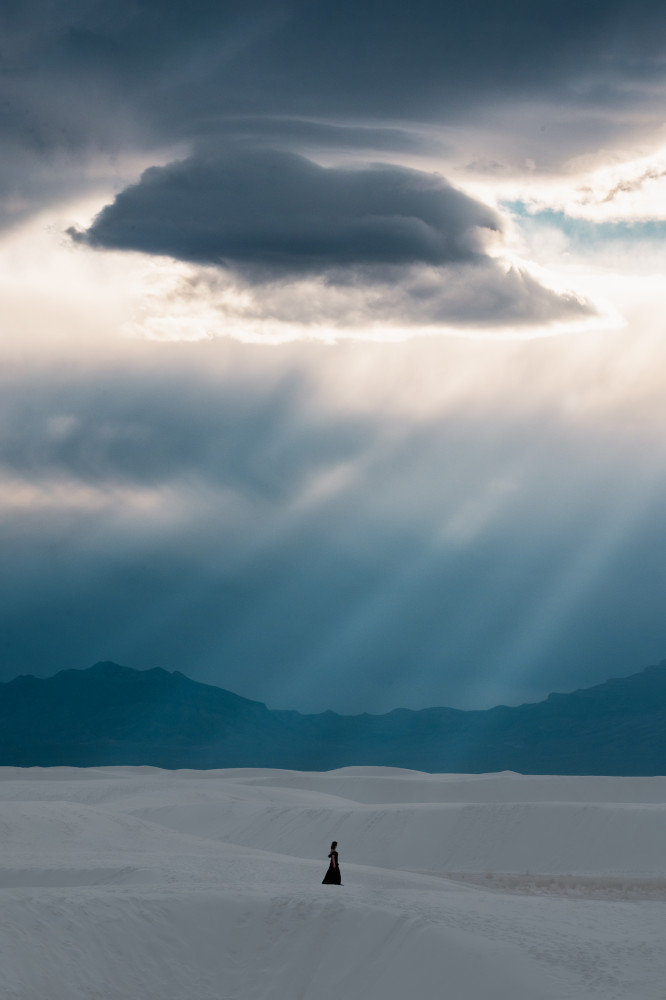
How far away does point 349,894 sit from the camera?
68.3 feet

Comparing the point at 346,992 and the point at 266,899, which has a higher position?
the point at 266,899

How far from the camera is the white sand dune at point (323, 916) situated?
673 inches

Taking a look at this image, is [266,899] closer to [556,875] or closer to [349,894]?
[349,894]

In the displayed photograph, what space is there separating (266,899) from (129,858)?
7.40 meters

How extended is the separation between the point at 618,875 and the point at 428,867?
647 centimetres

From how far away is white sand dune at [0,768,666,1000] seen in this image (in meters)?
17.1

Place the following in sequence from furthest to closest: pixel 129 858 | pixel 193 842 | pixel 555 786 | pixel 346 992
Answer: pixel 555 786 < pixel 193 842 < pixel 129 858 < pixel 346 992

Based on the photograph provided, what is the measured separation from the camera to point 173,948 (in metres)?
18.3

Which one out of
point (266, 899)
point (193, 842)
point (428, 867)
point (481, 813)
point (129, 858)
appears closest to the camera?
point (266, 899)

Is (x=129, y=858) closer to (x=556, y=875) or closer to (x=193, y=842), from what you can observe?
(x=193, y=842)

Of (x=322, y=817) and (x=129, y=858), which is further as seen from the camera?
(x=322, y=817)

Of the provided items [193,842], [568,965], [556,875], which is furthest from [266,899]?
[556,875]

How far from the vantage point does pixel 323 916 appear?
19.1m

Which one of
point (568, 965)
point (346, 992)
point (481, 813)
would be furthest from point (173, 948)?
point (481, 813)
